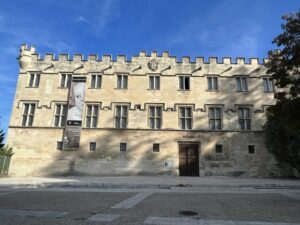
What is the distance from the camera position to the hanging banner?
2000cm

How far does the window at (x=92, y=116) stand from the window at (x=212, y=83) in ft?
35.1

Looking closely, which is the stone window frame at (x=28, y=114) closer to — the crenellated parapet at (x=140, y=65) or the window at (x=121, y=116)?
the crenellated parapet at (x=140, y=65)

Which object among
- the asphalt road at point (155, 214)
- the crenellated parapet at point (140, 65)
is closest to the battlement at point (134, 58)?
the crenellated parapet at point (140, 65)

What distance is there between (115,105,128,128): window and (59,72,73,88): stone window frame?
206 inches

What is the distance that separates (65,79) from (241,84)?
1677 cm

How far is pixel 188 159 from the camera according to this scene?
20.2 m

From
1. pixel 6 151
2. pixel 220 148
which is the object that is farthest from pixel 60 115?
pixel 220 148

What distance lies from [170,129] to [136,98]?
4.23 meters

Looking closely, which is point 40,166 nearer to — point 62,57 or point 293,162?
point 62,57

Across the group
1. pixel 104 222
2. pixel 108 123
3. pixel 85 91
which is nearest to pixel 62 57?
pixel 85 91

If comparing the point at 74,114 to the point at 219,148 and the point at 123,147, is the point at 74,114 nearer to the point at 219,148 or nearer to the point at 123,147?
the point at 123,147

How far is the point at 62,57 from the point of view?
22.7 metres

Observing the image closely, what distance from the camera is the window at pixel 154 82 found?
2202cm

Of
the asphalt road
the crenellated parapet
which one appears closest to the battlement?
the crenellated parapet
